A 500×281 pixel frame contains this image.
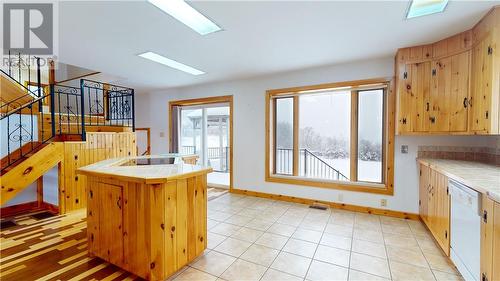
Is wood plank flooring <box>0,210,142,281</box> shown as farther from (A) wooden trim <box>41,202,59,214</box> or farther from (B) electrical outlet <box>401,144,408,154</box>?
(B) electrical outlet <box>401,144,408,154</box>

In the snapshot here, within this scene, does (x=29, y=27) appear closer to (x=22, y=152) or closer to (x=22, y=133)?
(x=22, y=133)

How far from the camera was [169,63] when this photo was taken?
12.3ft

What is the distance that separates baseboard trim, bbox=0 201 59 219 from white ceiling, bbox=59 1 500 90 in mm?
2491

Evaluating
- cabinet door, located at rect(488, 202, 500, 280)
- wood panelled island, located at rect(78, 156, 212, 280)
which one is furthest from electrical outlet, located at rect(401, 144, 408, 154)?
wood panelled island, located at rect(78, 156, 212, 280)

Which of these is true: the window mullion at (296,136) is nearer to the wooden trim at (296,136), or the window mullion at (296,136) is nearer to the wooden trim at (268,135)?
the wooden trim at (296,136)

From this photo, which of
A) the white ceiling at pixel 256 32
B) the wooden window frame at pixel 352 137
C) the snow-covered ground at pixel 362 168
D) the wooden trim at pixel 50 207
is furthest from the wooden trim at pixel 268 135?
the wooden trim at pixel 50 207

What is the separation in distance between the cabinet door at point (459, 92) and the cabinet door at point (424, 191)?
642 millimetres

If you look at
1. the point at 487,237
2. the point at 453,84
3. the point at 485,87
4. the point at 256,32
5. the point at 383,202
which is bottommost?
the point at 383,202

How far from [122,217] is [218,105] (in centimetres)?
360

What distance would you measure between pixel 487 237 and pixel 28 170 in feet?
16.2

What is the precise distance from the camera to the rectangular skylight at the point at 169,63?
3339 mm

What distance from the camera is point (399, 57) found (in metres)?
3.04

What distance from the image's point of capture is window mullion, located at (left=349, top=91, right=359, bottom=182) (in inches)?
146

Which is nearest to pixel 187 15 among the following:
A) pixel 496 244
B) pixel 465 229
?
pixel 496 244
